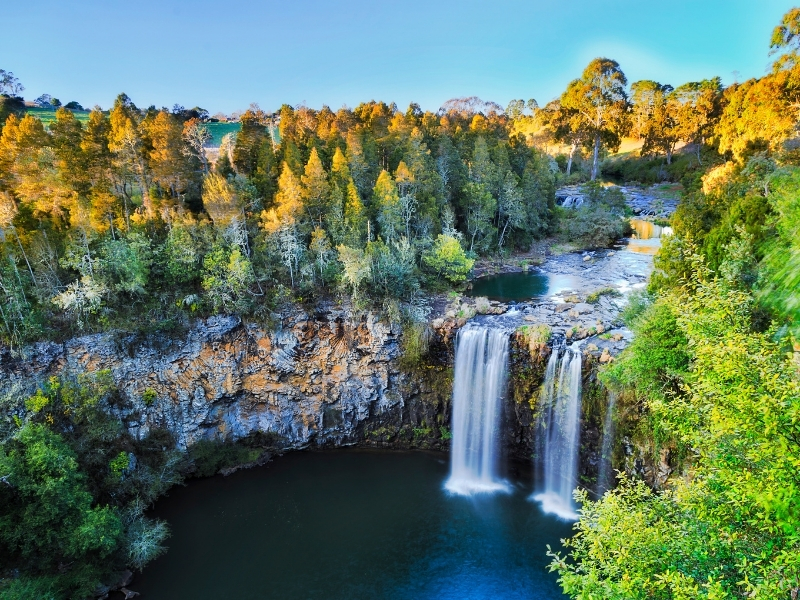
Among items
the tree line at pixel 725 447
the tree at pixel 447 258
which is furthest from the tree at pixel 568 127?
the tree line at pixel 725 447

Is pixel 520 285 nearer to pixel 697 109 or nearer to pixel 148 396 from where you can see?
pixel 148 396

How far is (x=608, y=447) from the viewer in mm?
23328

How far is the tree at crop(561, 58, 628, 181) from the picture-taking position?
72.2 meters

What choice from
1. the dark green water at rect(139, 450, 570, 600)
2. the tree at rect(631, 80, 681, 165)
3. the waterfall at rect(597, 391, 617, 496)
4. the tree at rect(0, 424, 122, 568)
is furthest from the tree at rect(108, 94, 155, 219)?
the tree at rect(631, 80, 681, 165)

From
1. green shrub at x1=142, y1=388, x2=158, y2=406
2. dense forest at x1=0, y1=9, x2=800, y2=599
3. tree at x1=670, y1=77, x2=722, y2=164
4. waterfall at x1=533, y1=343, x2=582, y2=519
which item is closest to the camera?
dense forest at x1=0, y1=9, x2=800, y2=599

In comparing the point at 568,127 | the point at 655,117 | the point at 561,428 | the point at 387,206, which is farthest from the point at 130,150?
the point at 655,117

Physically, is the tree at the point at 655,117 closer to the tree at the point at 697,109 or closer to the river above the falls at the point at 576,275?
the tree at the point at 697,109

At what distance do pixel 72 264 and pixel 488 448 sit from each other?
27.3 m

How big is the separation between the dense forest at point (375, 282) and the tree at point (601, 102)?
63.5ft

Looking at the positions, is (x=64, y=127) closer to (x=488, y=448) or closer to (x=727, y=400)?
(x=488, y=448)

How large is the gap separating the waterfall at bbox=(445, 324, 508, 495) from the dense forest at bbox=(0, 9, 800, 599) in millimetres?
4513

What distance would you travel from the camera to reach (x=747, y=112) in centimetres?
4928

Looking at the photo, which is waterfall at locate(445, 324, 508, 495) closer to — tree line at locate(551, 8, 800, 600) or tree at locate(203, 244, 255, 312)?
tree line at locate(551, 8, 800, 600)

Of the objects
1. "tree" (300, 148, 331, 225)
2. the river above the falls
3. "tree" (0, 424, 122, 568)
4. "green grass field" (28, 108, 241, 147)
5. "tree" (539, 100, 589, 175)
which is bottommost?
"tree" (0, 424, 122, 568)
